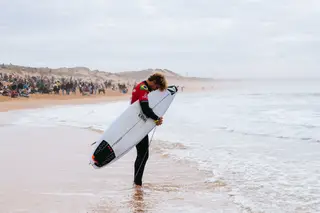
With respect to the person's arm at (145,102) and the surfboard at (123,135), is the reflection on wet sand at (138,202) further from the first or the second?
the person's arm at (145,102)

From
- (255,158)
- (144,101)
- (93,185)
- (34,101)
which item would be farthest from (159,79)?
(34,101)

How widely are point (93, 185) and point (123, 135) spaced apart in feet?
2.58

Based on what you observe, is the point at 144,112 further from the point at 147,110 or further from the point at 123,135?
the point at 123,135

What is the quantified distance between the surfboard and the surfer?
121 millimetres

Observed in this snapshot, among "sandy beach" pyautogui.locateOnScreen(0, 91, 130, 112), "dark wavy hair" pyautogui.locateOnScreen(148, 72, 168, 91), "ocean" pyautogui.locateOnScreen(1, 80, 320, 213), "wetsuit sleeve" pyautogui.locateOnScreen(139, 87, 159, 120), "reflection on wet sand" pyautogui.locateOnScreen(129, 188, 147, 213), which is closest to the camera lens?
"reflection on wet sand" pyautogui.locateOnScreen(129, 188, 147, 213)

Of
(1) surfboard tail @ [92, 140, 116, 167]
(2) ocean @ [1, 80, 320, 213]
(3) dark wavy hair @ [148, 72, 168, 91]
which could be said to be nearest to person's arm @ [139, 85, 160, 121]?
Answer: (3) dark wavy hair @ [148, 72, 168, 91]

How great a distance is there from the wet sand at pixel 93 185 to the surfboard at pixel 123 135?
13.5 inches

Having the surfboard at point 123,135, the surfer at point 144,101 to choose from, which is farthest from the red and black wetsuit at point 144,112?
the surfboard at point 123,135

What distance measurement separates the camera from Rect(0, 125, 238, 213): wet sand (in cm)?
502

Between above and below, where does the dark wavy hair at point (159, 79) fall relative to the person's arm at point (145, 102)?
above

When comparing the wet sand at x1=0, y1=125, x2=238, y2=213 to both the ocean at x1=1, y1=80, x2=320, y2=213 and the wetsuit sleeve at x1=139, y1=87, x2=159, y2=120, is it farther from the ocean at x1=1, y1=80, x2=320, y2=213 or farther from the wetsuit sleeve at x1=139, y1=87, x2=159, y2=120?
the wetsuit sleeve at x1=139, y1=87, x2=159, y2=120

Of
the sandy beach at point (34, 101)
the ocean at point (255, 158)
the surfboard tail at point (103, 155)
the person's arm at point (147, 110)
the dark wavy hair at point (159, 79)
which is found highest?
the dark wavy hair at point (159, 79)

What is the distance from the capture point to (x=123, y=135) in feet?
20.7

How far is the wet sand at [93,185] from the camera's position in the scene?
5023mm
